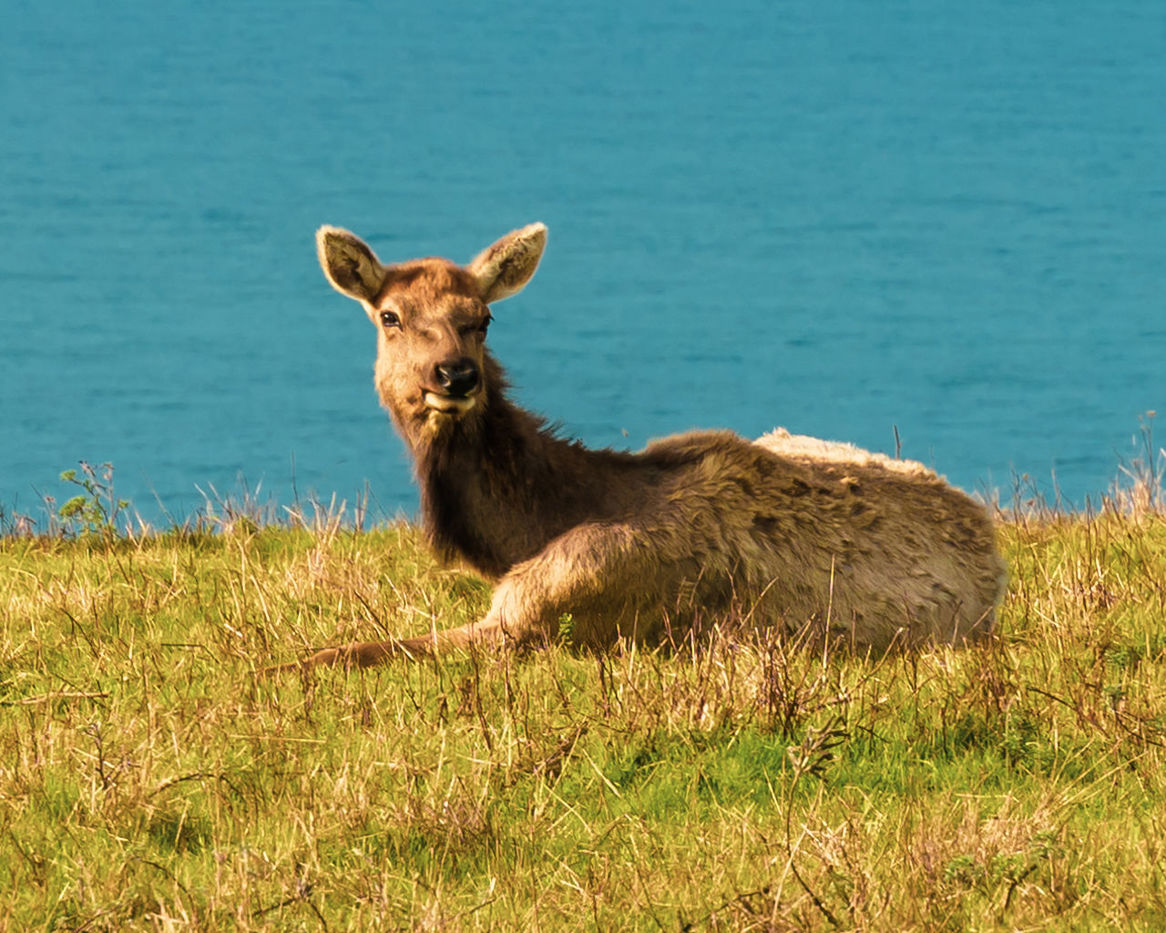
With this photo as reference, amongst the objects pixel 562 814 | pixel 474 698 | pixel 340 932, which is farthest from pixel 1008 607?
pixel 340 932

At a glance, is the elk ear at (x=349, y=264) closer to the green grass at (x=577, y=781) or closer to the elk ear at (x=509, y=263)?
the elk ear at (x=509, y=263)

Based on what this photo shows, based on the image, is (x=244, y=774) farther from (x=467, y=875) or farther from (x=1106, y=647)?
(x=1106, y=647)

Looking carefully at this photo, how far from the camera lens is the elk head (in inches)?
307

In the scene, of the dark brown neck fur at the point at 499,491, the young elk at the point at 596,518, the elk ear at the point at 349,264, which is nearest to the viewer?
the young elk at the point at 596,518

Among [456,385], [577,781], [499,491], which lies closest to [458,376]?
[456,385]

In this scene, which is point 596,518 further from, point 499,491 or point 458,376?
point 458,376

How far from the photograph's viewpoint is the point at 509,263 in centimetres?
860

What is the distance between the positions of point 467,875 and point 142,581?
4.79 m

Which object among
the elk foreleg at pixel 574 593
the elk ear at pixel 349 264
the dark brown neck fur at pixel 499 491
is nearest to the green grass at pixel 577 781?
the elk foreleg at pixel 574 593

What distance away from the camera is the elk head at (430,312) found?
7793 mm

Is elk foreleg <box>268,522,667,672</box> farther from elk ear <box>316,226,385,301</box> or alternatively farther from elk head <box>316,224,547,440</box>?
elk ear <box>316,226,385,301</box>

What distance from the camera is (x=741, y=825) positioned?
17.7 feet

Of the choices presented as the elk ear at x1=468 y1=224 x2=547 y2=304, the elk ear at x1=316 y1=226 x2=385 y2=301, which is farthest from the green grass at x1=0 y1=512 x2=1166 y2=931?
the elk ear at x1=468 y1=224 x2=547 y2=304

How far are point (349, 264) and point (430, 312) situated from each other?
66 cm
